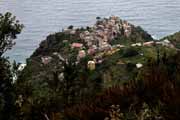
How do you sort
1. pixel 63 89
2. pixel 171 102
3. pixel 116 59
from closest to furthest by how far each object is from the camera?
pixel 171 102, pixel 63 89, pixel 116 59

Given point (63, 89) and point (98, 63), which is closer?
point (63, 89)

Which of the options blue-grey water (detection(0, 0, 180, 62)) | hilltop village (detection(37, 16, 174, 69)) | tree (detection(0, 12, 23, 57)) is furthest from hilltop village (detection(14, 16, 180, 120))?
blue-grey water (detection(0, 0, 180, 62))

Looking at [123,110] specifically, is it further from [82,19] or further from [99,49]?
[82,19]

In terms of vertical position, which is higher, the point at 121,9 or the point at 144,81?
the point at 144,81

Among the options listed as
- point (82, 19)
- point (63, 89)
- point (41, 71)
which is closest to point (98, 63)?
point (41, 71)

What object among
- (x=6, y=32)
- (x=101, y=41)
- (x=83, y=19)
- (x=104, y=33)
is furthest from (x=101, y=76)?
(x=83, y=19)

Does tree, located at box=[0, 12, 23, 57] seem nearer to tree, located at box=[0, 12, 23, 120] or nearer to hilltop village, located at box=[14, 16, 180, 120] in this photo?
tree, located at box=[0, 12, 23, 120]

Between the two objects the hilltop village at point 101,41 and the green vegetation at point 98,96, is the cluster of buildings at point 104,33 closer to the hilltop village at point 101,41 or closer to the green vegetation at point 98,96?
the hilltop village at point 101,41

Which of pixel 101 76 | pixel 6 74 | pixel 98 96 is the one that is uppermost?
pixel 98 96

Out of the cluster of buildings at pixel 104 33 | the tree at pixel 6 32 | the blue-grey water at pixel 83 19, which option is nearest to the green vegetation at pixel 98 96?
the tree at pixel 6 32

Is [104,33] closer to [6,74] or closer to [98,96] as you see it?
[6,74]

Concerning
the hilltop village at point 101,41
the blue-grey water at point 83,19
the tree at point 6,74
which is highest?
the tree at point 6,74
